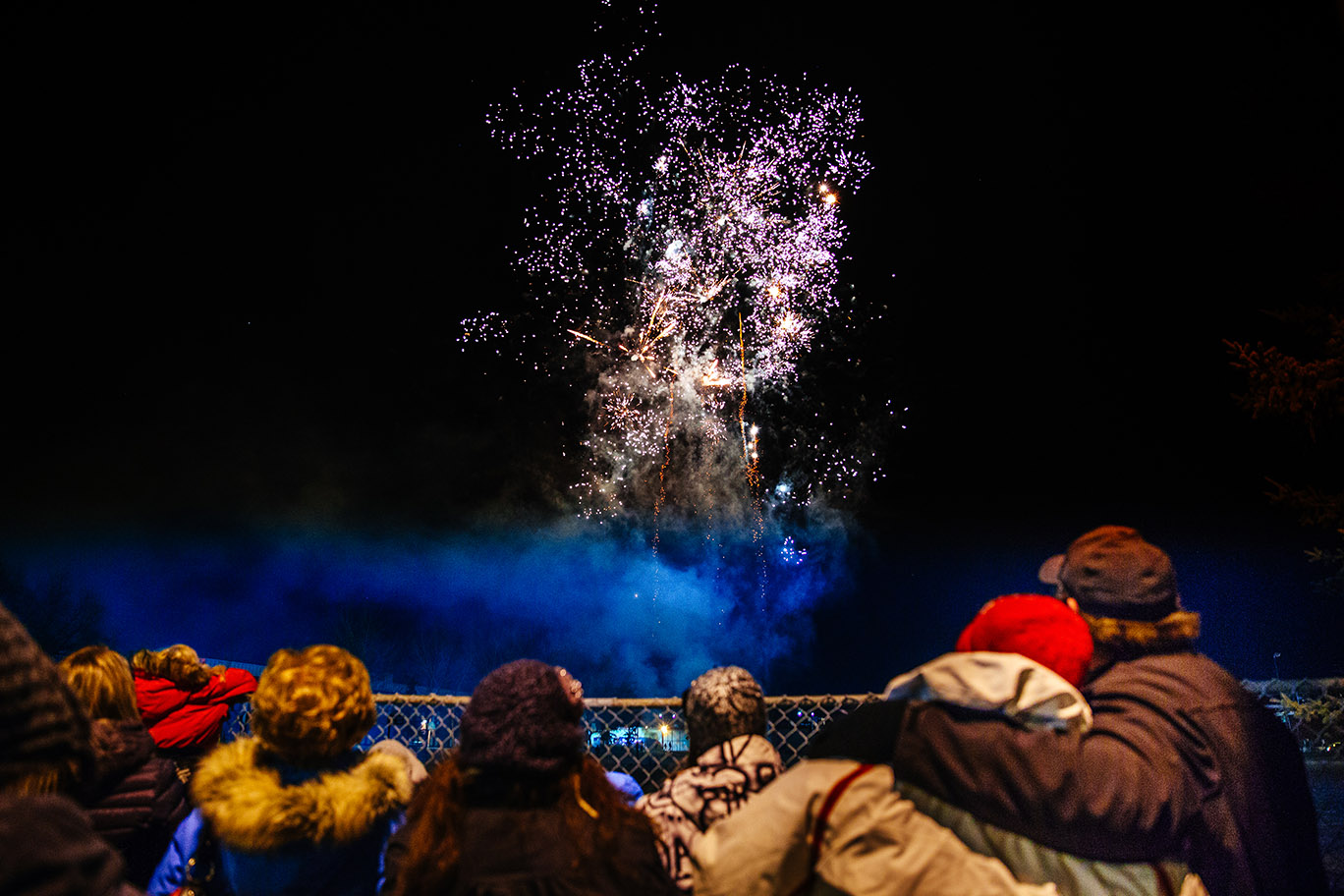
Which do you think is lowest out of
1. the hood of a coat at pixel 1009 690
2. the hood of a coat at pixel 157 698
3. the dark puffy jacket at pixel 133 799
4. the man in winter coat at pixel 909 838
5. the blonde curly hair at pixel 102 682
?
the man in winter coat at pixel 909 838

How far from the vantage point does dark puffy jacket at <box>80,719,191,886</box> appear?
3168 mm

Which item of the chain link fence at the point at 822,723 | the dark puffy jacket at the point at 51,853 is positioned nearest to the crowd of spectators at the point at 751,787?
the dark puffy jacket at the point at 51,853

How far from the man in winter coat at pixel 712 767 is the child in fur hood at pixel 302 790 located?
1021mm

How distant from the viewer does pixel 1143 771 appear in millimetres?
1902

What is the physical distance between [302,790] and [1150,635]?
9.45 ft

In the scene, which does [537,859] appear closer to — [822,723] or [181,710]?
[822,723]

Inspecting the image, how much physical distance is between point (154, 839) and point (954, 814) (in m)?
3.40

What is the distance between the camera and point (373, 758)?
9.39 ft

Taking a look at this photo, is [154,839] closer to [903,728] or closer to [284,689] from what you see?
[284,689]

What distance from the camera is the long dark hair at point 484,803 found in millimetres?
2264

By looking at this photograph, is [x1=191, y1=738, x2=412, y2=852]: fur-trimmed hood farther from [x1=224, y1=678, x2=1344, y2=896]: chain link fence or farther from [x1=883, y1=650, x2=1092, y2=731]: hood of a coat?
[x1=883, y1=650, x2=1092, y2=731]: hood of a coat

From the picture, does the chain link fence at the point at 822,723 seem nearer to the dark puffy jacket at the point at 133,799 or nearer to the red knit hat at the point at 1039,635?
the dark puffy jacket at the point at 133,799

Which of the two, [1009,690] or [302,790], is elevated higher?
[302,790]

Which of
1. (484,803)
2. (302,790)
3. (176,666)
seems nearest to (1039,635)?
(484,803)
